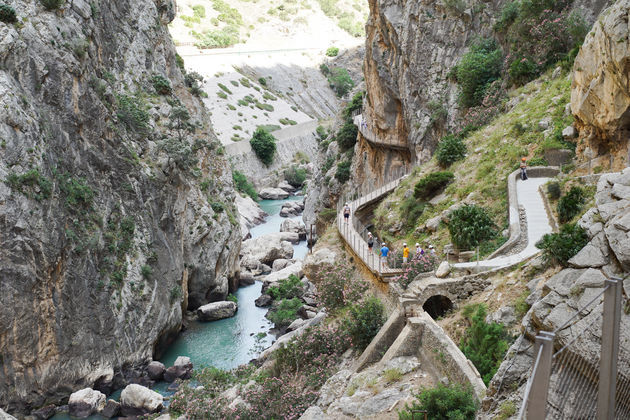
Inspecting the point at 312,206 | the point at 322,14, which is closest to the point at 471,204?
→ the point at 312,206

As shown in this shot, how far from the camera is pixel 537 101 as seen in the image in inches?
1155

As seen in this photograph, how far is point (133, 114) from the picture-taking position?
114 feet

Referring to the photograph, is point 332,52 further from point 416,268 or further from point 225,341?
point 416,268

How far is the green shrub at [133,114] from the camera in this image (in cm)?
3419

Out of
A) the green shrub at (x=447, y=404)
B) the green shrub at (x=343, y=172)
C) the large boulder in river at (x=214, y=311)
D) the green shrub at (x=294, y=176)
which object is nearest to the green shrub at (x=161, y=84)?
the large boulder in river at (x=214, y=311)

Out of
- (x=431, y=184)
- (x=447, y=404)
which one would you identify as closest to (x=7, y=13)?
(x=431, y=184)

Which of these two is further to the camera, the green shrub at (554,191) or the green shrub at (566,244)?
the green shrub at (554,191)

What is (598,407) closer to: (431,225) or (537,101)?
(431,225)

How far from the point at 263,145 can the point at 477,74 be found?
45071mm

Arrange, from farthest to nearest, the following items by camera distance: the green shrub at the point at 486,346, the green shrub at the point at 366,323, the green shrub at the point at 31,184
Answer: the green shrub at the point at 31,184
the green shrub at the point at 366,323
the green shrub at the point at 486,346

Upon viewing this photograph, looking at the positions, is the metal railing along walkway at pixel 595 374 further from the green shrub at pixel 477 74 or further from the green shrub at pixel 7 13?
the green shrub at pixel 477 74

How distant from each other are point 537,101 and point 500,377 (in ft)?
76.6

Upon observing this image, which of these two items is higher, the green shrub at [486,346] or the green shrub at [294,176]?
the green shrub at [486,346]

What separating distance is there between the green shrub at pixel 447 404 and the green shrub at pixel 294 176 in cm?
7037
